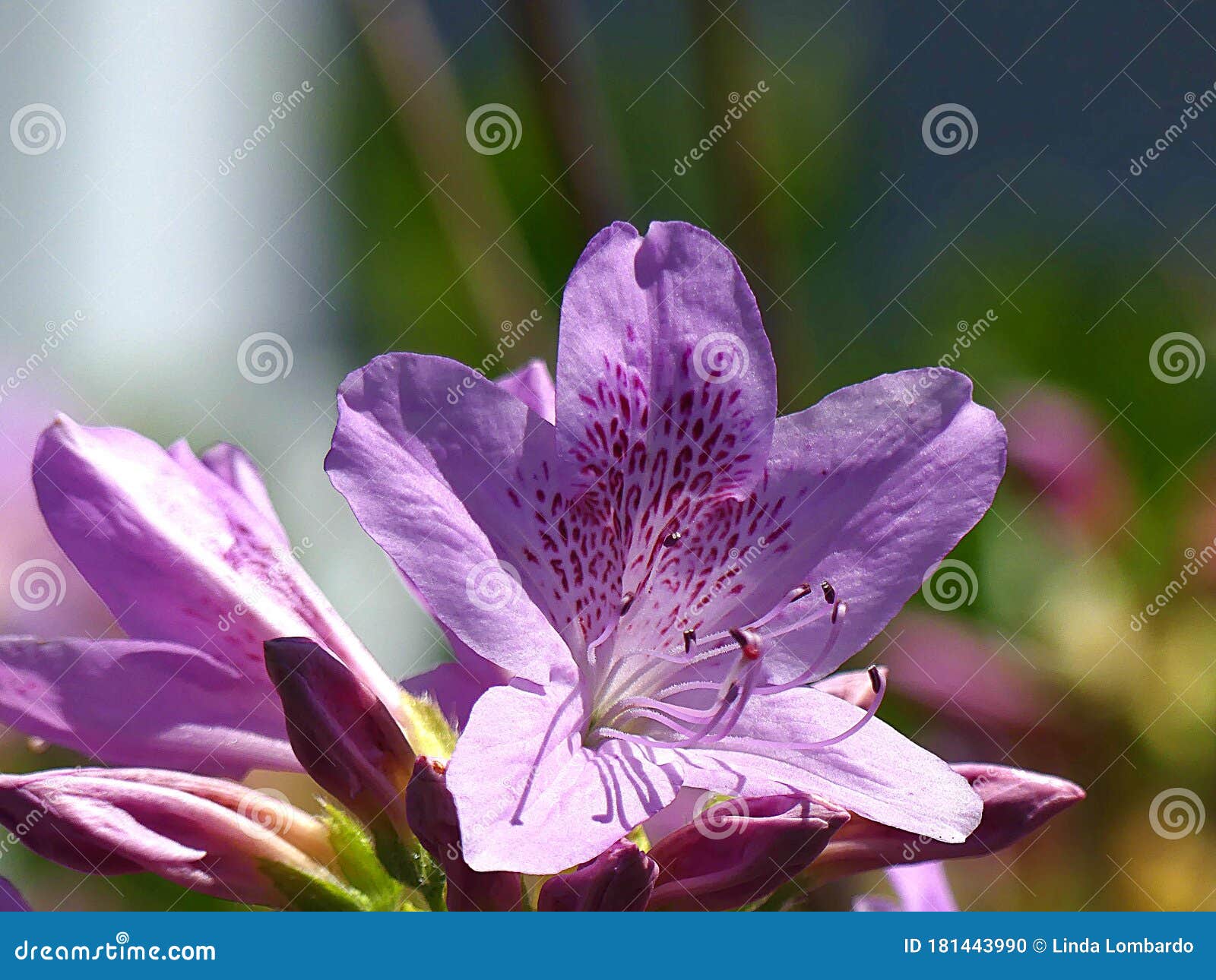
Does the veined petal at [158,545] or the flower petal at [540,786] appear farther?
the veined petal at [158,545]

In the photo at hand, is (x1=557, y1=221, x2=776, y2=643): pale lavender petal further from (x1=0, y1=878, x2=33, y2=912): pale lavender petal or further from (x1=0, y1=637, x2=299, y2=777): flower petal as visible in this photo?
(x1=0, y1=878, x2=33, y2=912): pale lavender petal

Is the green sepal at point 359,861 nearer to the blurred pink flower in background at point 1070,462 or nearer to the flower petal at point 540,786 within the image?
the flower petal at point 540,786

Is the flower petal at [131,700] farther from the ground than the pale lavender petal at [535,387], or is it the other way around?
the pale lavender petal at [535,387]

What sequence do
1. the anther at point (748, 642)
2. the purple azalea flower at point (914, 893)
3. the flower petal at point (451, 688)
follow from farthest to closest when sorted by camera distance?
the purple azalea flower at point (914, 893) → the flower petal at point (451, 688) → the anther at point (748, 642)

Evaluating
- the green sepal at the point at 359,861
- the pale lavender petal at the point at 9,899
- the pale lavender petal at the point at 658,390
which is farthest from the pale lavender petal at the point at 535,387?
the pale lavender petal at the point at 9,899

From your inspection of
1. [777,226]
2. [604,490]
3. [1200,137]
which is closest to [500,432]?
[604,490]

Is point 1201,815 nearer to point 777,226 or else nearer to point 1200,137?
point 777,226
